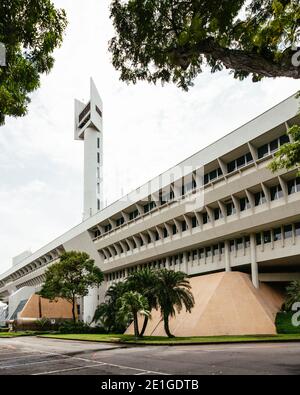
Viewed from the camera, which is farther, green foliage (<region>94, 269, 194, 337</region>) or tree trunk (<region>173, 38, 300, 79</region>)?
green foliage (<region>94, 269, 194, 337</region>)

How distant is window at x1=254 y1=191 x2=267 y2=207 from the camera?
108 feet

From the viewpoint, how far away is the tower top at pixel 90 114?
82.6m

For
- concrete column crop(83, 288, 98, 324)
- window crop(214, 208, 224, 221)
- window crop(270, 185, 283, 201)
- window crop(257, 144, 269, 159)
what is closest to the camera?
window crop(270, 185, 283, 201)

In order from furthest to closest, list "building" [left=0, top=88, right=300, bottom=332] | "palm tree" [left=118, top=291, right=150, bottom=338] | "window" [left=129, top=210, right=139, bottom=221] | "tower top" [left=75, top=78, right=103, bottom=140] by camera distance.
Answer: "tower top" [left=75, top=78, right=103, bottom=140]
"window" [left=129, top=210, right=139, bottom=221]
"building" [left=0, top=88, right=300, bottom=332]
"palm tree" [left=118, top=291, right=150, bottom=338]

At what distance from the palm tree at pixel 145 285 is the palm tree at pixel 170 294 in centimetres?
60

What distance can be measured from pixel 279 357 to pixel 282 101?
20409 mm

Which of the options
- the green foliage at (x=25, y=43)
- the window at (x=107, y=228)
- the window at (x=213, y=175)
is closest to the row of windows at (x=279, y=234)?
the window at (x=213, y=175)

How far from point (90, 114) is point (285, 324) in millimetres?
62680

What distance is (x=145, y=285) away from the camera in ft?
105

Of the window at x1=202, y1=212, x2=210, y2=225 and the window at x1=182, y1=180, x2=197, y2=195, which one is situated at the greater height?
the window at x1=182, y1=180, x2=197, y2=195

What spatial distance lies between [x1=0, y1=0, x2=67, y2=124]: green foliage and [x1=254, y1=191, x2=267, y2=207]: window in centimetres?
2503

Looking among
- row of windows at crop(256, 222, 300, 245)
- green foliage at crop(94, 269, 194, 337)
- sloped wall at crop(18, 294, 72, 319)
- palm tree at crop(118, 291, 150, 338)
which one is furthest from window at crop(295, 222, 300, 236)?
sloped wall at crop(18, 294, 72, 319)

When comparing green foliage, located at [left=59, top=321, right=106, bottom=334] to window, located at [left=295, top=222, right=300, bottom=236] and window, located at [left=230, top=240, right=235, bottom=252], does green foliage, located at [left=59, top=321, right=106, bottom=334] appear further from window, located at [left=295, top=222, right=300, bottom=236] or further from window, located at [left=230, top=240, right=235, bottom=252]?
window, located at [left=295, top=222, right=300, bottom=236]

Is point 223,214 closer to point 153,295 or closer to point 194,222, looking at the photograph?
point 194,222
